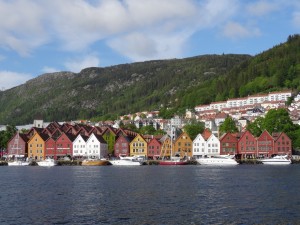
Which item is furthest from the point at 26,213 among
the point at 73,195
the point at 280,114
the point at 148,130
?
the point at 148,130

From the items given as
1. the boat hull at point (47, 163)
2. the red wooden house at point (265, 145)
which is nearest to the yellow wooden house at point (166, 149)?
the red wooden house at point (265, 145)

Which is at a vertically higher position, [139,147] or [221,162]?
[139,147]

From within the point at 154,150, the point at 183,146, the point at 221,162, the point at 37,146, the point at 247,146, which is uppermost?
the point at 37,146

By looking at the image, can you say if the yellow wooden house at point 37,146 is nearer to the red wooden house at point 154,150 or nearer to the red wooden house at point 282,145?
the red wooden house at point 154,150

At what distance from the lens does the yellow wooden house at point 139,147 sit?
12775 centimetres

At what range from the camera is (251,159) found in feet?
372

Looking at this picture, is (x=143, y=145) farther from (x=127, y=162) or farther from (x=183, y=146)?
(x=127, y=162)

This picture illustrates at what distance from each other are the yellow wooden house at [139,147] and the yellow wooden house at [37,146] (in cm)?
2465

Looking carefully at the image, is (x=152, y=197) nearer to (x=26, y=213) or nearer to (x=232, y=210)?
(x=232, y=210)

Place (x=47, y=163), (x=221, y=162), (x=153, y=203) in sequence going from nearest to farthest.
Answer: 1. (x=153, y=203)
2. (x=221, y=162)
3. (x=47, y=163)

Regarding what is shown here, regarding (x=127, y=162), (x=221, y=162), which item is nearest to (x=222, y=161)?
(x=221, y=162)

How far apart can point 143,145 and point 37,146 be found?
30.0 meters

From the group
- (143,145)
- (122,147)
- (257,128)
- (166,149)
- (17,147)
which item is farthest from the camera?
(17,147)

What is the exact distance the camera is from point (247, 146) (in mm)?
121375
